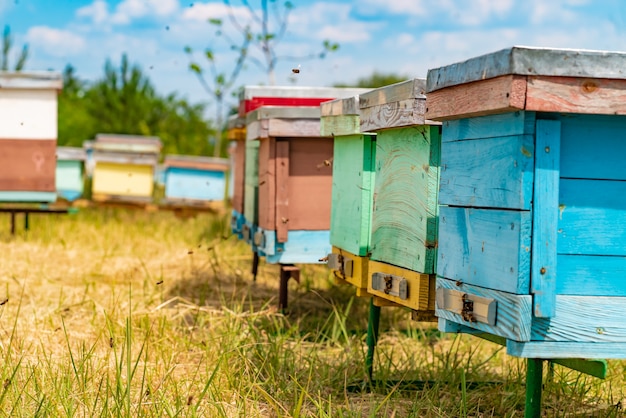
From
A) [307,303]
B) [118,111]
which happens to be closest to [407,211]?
[307,303]

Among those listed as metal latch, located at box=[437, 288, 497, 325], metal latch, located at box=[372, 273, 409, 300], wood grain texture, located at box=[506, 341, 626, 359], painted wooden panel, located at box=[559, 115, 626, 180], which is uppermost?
painted wooden panel, located at box=[559, 115, 626, 180]

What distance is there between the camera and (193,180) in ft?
32.6

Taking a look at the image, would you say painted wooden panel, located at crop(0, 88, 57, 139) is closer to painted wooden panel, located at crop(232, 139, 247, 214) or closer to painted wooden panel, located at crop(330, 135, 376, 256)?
painted wooden panel, located at crop(232, 139, 247, 214)

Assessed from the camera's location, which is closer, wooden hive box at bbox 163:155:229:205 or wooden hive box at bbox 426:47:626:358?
wooden hive box at bbox 426:47:626:358

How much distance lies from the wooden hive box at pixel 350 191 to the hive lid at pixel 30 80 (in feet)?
13.2

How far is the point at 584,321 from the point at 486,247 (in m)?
0.36

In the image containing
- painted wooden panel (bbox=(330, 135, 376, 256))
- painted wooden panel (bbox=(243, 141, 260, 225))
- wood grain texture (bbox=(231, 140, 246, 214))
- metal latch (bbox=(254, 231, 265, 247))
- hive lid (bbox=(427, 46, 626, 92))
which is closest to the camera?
hive lid (bbox=(427, 46, 626, 92))

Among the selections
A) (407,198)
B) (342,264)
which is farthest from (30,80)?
(407,198)

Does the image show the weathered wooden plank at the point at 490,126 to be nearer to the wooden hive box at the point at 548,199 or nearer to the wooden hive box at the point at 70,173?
the wooden hive box at the point at 548,199

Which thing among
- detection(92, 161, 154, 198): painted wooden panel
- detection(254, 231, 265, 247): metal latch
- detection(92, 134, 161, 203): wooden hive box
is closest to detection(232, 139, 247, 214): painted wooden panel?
detection(254, 231, 265, 247): metal latch

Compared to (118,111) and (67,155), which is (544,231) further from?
(118,111)

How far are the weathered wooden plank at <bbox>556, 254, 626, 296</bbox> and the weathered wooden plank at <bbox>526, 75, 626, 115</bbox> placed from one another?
436 mm

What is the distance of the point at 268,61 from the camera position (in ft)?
40.0

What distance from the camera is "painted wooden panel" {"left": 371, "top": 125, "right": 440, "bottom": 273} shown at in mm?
3092
